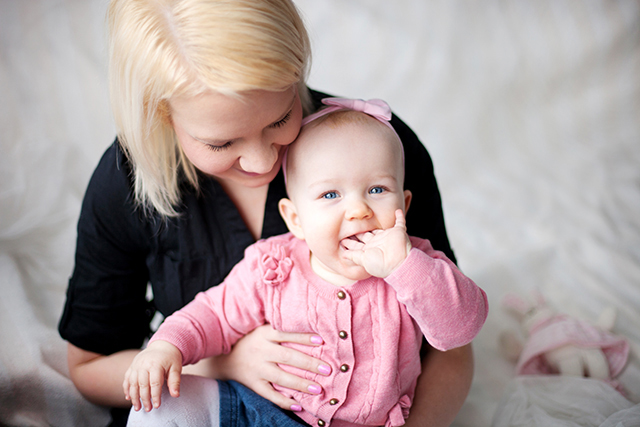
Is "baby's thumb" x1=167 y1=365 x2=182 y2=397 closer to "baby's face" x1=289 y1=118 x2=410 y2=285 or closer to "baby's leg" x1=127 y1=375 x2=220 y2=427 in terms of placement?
"baby's leg" x1=127 y1=375 x2=220 y2=427

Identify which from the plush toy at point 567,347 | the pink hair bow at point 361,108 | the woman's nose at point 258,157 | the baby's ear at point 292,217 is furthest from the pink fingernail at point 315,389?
the plush toy at point 567,347

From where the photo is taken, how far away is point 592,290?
6.02 ft

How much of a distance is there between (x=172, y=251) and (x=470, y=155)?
1.72 m

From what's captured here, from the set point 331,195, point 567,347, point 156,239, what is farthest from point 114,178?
point 567,347

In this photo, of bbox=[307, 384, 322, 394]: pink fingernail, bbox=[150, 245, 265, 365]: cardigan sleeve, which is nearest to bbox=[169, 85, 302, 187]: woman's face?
bbox=[150, 245, 265, 365]: cardigan sleeve

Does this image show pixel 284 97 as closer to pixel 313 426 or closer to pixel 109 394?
pixel 313 426

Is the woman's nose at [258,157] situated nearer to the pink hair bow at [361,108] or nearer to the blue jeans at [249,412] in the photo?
the pink hair bow at [361,108]

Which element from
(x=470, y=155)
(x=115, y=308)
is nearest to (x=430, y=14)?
(x=470, y=155)

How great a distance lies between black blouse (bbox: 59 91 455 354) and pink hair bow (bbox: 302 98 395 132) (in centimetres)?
19

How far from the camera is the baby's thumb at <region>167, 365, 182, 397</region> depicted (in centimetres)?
98

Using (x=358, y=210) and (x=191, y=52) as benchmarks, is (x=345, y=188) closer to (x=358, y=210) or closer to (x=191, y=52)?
(x=358, y=210)

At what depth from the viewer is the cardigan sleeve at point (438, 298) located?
0.91 m

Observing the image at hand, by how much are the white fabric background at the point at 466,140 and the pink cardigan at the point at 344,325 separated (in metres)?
0.51

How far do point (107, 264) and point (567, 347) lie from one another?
1372 mm
